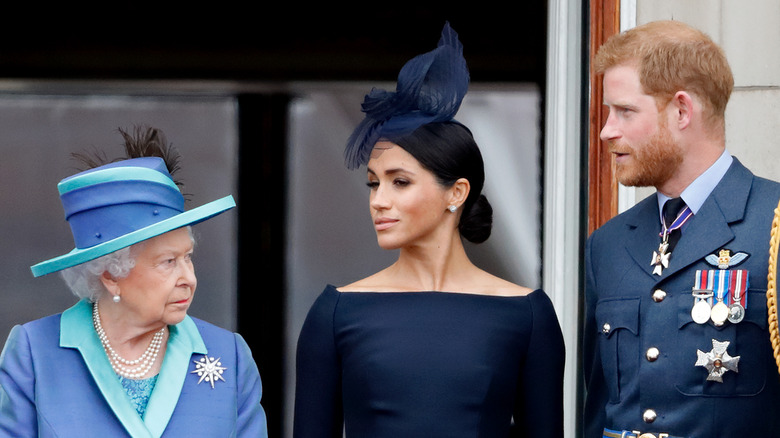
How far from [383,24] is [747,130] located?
7.42 feet

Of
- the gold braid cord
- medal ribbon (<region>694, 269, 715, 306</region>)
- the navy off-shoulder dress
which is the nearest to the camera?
the gold braid cord

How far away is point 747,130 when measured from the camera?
436 cm

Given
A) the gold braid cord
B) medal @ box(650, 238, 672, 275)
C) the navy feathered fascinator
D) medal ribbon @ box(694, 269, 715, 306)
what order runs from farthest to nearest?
the navy feathered fascinator
medal @ box(650, 238, 672, 275)
medal ribbon @ box(694, 269, 715, 306)
the gold braid cord

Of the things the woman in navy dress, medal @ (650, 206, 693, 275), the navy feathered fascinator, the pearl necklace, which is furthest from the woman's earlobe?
the pearl necklace

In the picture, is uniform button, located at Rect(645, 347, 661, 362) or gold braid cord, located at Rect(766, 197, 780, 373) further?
uniform button, located at Rect(645, 347, 661, 362)

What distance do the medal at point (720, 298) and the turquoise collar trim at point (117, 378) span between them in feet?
4.29

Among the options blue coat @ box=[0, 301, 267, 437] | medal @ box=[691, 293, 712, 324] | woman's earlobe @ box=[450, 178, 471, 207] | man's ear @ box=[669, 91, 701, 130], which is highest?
man's ear @ box=[669, 91, 701, 130]

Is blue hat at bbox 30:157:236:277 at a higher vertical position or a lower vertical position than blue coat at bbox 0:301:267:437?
higher

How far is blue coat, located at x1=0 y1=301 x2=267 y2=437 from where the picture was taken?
2990mm

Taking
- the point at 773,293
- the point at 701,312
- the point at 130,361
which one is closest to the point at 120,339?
the point at 130,361

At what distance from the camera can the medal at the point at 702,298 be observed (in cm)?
301

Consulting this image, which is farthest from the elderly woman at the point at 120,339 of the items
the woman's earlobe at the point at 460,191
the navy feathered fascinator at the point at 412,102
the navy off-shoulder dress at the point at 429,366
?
the woman's earlobe at the point at 460,191

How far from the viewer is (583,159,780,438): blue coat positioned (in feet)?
9.75

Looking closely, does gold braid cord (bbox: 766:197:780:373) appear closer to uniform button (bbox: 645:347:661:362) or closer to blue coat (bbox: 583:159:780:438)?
blue coat (bbox: 583:159:780:438)
